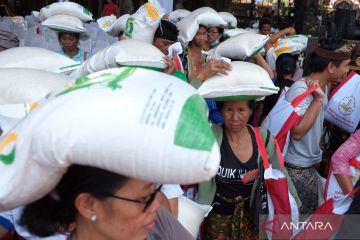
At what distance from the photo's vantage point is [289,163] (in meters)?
2.73

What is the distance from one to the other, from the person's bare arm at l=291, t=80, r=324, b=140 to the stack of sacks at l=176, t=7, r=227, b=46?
148 cm

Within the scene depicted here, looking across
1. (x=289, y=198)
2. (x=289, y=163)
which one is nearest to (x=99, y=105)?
(x=289, y=198)

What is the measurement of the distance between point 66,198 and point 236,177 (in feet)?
4.20

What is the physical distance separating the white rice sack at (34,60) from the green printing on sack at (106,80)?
93 cm

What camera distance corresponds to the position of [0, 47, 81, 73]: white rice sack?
1927 millimetres

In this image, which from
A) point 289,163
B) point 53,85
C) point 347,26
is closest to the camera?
point 53,85

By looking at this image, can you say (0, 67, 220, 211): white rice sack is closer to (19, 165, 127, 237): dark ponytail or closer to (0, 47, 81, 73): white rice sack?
(19, 165, 127, 237): dark ponytail

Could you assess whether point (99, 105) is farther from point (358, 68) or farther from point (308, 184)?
point (358, 68)

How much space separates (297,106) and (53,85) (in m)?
1.61

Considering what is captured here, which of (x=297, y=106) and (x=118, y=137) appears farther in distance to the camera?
(x=297, y=106)

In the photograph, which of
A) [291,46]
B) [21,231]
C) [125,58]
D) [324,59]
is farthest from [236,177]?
[291,46]

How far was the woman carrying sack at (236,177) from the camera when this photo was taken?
230cm

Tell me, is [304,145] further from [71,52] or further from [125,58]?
[71,52]

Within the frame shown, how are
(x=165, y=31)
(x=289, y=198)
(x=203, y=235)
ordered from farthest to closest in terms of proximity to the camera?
(x=165, y=31)
(x=203, y=235)
(x=289, y=198)
